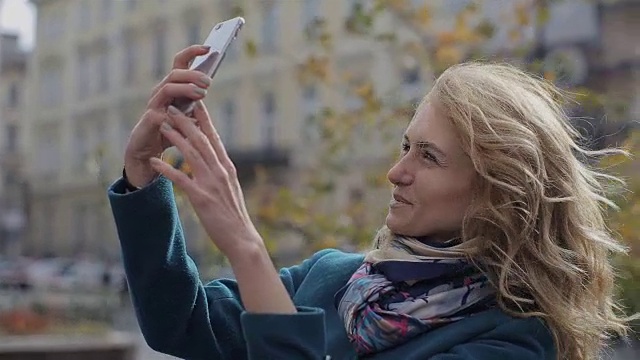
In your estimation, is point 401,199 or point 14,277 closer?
point 401,199

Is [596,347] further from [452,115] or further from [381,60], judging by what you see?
[381,60]

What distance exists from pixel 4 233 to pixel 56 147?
13.9 feet

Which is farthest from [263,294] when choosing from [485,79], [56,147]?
[56,147]

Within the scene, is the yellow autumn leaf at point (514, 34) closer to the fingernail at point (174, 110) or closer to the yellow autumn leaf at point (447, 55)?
the yellow autumn leaf at point (447, 55)

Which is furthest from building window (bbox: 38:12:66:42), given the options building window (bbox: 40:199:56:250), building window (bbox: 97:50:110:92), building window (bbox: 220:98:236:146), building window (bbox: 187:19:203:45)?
building window (bbox: 220:98:236:146)

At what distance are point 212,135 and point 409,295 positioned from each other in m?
0.49

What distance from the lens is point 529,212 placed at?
1.78 meters

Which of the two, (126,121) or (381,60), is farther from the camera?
(126,121)

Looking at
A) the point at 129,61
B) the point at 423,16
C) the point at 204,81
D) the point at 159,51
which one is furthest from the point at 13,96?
the point at 204,81

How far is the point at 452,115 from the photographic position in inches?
70.5

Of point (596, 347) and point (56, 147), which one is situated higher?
point (596, 347)

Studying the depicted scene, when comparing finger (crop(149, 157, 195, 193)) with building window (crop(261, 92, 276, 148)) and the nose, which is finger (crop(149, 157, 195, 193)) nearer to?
the nose

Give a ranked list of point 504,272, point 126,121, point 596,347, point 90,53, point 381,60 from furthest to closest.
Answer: point 90,53
point 126,121
point 381,60
point 596,347
point 504,272

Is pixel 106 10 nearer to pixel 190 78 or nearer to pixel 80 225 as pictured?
pixel 80 225
